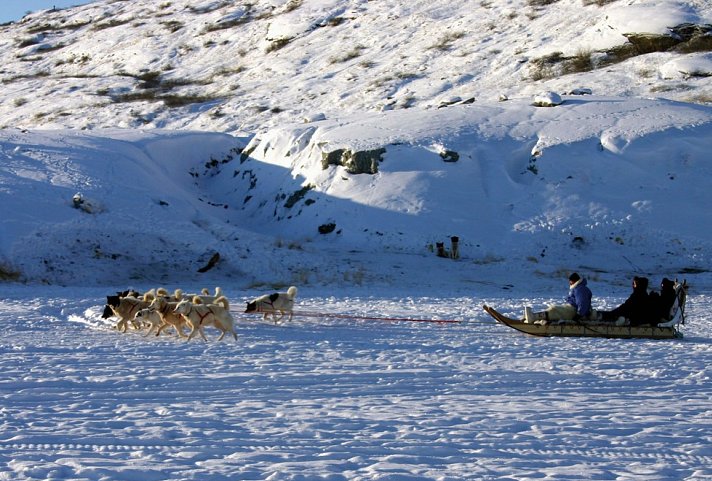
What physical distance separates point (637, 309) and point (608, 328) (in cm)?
55

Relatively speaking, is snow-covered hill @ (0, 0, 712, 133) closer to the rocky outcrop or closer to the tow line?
the rocky outcrop

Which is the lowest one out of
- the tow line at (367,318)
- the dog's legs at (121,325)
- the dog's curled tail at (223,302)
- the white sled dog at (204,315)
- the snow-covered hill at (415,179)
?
the tow line at (367,318)

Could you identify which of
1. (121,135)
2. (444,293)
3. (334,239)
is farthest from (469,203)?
(121,135)

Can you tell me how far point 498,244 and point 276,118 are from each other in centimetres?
2006

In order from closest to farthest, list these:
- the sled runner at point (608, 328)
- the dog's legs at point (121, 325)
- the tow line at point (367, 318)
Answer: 1. the sled runner at point (608, 328)
2. the dog's legs at point (121, 325)
3. the tow line at point (367, 318)

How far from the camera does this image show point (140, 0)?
73750 millimetres

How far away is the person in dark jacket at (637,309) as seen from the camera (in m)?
12.7

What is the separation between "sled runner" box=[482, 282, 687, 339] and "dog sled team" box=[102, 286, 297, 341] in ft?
12.9

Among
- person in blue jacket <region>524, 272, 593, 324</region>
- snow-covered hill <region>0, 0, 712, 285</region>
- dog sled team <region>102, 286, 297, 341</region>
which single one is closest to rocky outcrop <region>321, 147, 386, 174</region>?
snow-covered hill <region>0, 0, 712, 285</region>

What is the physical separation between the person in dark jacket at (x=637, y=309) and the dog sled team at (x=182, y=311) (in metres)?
5.17

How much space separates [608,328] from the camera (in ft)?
41.7

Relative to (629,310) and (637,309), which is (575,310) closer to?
(629,310)

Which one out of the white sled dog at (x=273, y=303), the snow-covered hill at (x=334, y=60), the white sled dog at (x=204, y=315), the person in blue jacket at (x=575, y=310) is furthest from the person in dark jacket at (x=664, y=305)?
the snow-covered hill at (x=334, y=60)

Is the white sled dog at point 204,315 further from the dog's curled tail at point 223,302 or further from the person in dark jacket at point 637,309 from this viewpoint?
the person in dark jacket at point 637,309
